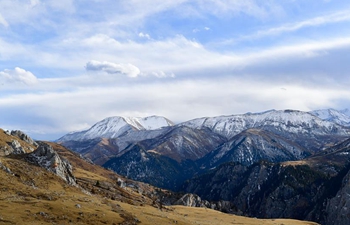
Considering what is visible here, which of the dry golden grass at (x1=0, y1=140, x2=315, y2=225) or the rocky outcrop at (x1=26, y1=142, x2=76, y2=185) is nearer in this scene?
the dry golden grass at (x1=0, y1=140, x2=315, y2=225)

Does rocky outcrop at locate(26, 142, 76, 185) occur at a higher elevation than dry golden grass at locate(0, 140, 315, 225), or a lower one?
higher

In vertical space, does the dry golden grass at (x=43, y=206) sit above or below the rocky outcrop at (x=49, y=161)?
below

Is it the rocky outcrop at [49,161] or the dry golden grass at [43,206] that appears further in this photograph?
the rocky outcrop at [49,161]

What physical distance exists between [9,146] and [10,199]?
3211 inches

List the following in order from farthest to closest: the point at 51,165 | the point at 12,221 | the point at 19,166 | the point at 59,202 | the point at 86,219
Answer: the point at 51,165 < the point at 19,166 < the point at 59,202 < the point at 86,219 < the point at 12,221

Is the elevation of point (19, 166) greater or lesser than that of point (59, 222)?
greater

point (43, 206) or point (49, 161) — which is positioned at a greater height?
point (49, 161)

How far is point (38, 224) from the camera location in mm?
54594

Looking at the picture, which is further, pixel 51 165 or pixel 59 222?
pixel 51 165

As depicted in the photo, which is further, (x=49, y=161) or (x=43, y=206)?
(x=49, y=161)

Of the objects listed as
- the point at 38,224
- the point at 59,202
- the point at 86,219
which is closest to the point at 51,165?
the point at 59,202

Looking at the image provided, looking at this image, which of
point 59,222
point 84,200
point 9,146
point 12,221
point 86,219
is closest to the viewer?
point 12,221

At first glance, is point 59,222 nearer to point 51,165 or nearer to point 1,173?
point 1,173

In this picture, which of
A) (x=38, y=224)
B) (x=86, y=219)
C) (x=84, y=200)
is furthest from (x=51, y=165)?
(x=38, y=224)
